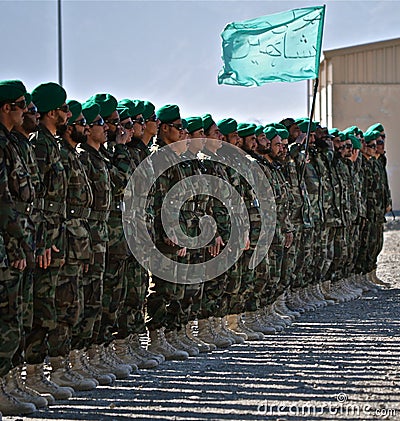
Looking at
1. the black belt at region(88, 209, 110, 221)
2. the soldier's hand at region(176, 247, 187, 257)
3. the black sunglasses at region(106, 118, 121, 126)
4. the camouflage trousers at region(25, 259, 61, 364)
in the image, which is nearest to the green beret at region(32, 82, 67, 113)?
the black belt at region(88, 209, 110, 221)

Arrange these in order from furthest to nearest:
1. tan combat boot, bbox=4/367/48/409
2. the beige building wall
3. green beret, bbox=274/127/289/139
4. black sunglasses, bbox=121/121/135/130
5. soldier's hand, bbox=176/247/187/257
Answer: the beige building wall, green beret, bbox=274/127/289/139, soldier's hand, bbox=176/247/187/257, black sunglasses, bbox=121/121/135/130, tan combat boot, bbox=4/367/48/409

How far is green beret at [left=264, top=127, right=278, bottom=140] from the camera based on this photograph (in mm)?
10773

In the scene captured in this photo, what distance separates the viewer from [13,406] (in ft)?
20.6

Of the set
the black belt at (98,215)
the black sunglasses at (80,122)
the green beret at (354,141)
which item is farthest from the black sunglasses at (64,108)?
the green beret at (354,141)

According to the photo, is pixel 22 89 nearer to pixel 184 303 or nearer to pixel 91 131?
pixel 91 131

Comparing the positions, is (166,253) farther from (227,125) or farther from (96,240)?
(227,125)

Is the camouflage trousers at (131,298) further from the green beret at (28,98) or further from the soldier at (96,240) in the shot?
the green beret at (28,98)

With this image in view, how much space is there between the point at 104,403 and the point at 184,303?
87.6 inches

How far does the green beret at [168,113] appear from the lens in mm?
8641

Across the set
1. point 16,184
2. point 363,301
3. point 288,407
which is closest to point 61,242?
point 16,184

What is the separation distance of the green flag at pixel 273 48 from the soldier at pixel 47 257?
5681mm

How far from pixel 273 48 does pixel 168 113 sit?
4.28 meters

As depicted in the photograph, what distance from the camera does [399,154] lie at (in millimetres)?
30750

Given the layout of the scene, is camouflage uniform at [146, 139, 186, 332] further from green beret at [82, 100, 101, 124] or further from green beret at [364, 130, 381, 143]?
green beret at [364, 130, 381, 143]
